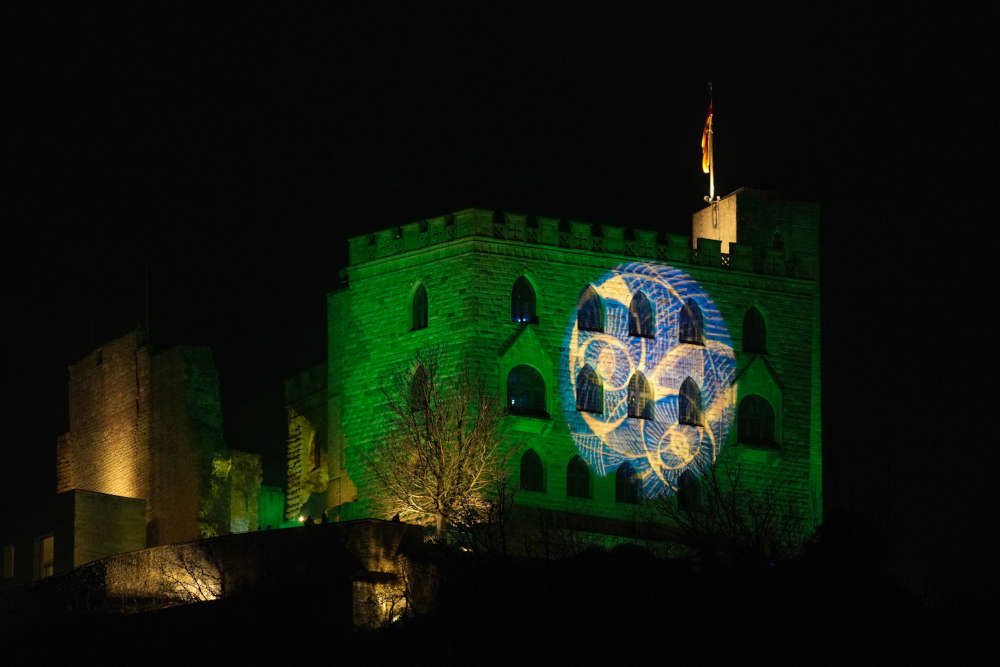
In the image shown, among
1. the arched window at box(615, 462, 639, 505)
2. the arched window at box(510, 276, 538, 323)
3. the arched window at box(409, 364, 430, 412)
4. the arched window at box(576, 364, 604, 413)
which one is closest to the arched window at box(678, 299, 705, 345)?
the arched window at box(576, 364, 604, 413)

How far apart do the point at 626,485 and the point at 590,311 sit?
4.11 m

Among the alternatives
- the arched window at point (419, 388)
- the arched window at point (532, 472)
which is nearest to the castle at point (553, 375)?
the arched window at point (532, 472)

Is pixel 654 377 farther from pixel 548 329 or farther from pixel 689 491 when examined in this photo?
pixel 548 329

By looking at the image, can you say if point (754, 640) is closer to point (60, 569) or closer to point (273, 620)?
point (273, 620)

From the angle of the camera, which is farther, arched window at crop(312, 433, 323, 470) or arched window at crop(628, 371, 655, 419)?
arched window at crop(312, 433, 323, 470)

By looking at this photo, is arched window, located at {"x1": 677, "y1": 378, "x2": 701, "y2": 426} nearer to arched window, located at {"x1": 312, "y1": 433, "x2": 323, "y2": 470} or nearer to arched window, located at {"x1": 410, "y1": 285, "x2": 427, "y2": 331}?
arched window, located at {"x1": 410, "y1": 285, "x2": 427, "y2": 331}

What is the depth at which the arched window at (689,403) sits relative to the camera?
8431cm

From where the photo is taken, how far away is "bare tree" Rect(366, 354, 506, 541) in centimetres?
8019

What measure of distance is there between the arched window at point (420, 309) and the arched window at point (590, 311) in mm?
3566

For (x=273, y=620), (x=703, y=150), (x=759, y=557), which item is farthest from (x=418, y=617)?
(x=703, y=150)

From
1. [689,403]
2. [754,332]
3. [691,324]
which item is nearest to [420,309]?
[691,324]

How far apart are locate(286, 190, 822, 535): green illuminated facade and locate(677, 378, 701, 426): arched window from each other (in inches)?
37.8

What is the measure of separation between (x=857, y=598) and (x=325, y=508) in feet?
61.3

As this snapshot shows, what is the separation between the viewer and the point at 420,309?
8319 cm
